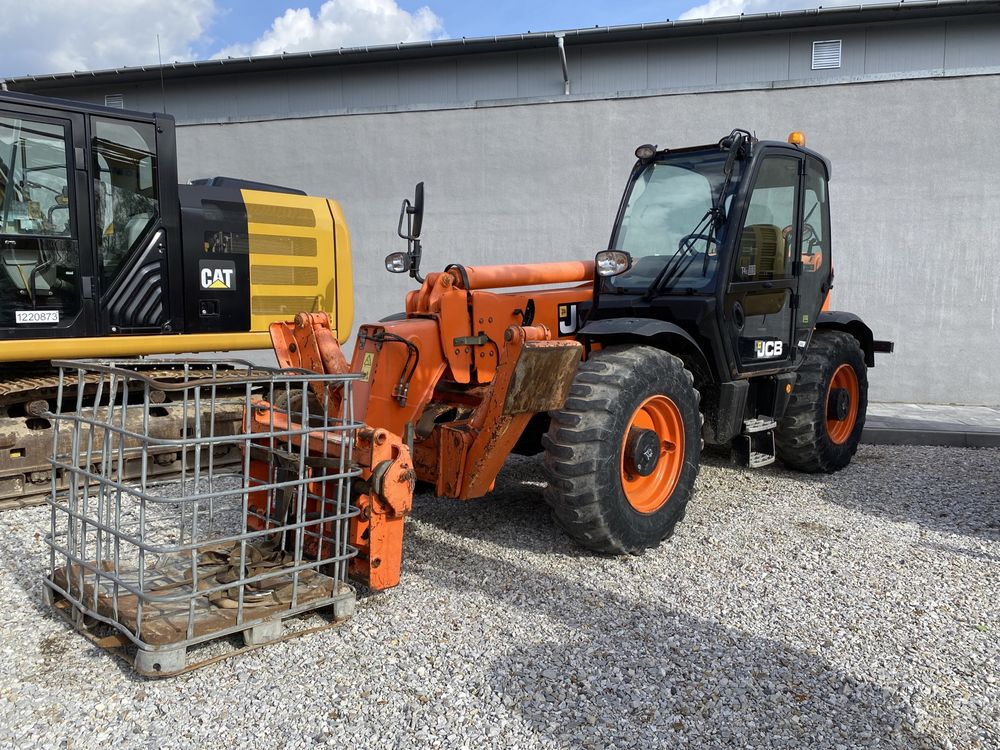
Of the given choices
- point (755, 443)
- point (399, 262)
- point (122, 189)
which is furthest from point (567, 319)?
point (122, 189)

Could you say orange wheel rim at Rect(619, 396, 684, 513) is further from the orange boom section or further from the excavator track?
the excavator track

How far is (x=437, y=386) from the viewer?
16.3 feet

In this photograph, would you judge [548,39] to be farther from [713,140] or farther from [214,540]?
[214,540]

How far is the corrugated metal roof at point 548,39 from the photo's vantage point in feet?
38.5

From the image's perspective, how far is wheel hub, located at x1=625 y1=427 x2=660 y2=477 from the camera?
4414mm

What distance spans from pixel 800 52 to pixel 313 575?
1177 centimetres

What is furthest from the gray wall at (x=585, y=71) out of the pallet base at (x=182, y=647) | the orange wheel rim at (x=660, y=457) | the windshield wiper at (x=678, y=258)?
the pallet base at (x=182, y=647)

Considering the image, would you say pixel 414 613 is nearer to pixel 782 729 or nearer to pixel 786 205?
pixel 782 729

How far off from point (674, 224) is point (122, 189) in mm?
4016

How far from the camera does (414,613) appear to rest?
146 inches

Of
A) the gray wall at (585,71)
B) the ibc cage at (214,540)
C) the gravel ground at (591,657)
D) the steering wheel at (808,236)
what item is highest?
the gray wall at (585,71)

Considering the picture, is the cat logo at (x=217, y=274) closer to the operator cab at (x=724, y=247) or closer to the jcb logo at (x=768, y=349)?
the operator cab at (x=724, y=247)

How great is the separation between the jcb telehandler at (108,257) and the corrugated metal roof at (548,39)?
20.8 feet

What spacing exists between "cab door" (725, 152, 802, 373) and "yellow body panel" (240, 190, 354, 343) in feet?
11.1
